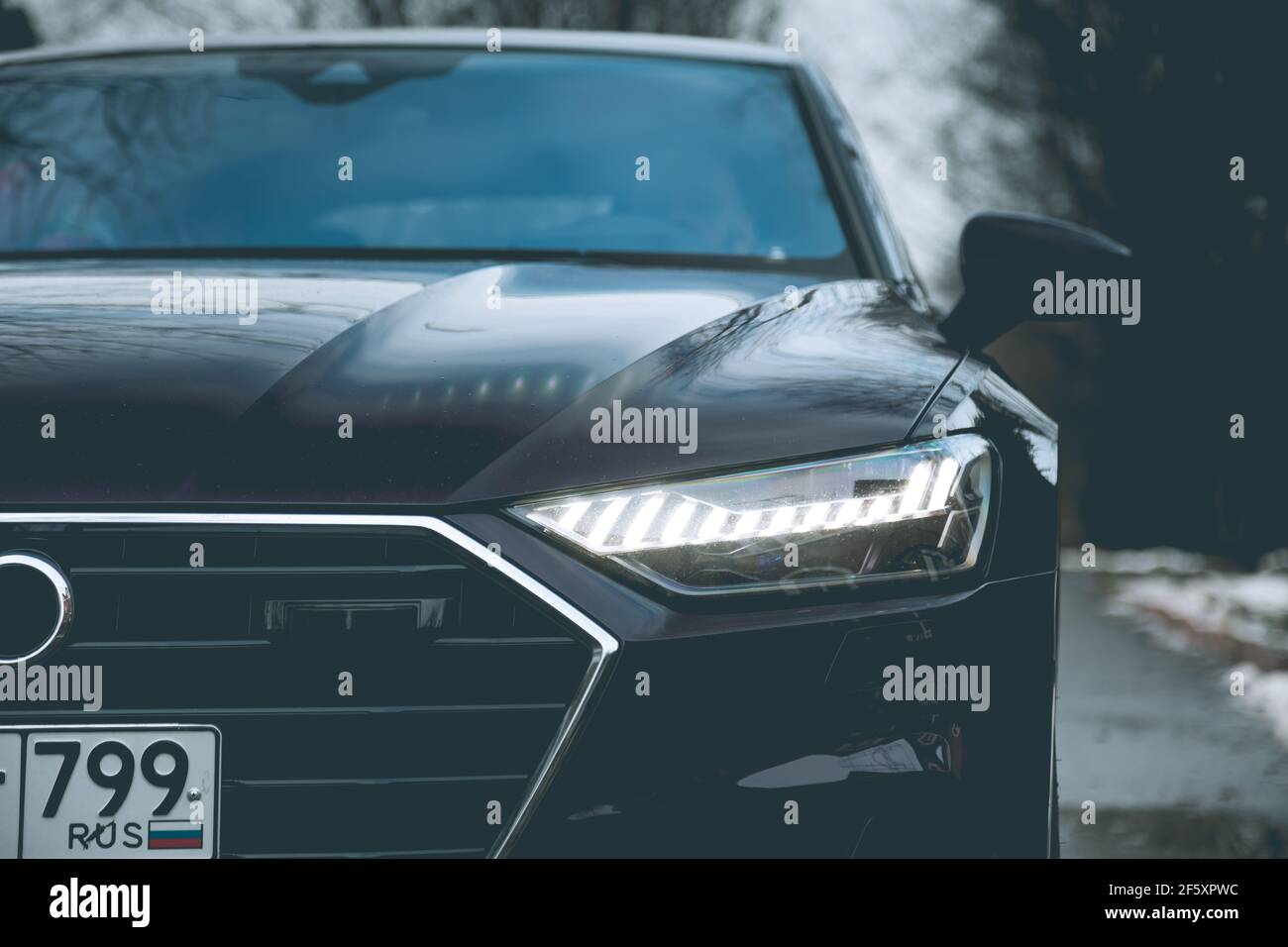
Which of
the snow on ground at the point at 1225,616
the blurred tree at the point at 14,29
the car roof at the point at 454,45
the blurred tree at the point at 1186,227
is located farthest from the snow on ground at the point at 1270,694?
the blurred tree at the point at 14,29

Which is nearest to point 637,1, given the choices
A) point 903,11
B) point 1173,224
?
point 903,11

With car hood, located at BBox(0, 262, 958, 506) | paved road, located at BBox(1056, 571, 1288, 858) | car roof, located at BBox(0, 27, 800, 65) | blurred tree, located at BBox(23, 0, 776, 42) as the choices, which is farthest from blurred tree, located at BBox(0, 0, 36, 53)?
car hood, located at BBox(0, 262, 958, 506)

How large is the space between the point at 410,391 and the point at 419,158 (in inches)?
55.0

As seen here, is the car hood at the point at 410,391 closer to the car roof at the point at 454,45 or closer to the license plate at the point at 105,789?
the license plate at the point at 105,789

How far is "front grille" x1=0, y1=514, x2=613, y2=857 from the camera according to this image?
65.3 inches

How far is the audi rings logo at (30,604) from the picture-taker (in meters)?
1.66

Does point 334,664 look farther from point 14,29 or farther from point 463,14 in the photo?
point 463,14

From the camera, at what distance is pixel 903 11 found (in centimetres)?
2155

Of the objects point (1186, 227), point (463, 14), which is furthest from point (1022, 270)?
point (463, 14)

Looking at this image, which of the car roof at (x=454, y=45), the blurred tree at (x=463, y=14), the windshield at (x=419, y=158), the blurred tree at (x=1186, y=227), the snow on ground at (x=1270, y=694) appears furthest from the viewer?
the blurred tree at (x=463, y=14)

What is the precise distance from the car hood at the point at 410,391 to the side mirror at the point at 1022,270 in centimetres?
39

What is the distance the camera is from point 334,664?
65.5 inches

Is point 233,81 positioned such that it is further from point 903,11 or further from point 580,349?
point 903,11
